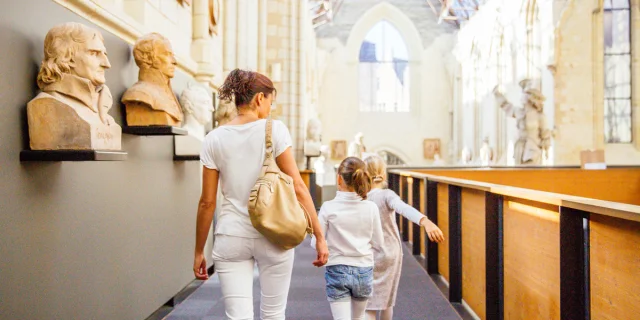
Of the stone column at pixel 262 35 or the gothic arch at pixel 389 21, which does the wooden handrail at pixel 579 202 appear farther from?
the gothic arch at pixel 389 21

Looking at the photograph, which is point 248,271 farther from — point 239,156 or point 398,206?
point 398,206

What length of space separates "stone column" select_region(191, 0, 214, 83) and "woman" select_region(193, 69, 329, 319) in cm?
336

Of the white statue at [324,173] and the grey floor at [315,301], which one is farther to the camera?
the white statue at [324,173]

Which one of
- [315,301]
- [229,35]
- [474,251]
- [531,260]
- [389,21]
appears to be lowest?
[315,301]

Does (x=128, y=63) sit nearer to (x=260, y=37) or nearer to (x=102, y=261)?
(x=102, y=261)

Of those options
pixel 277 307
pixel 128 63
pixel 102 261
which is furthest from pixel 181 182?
pixel 277 307

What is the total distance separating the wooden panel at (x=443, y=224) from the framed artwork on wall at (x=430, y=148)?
21187 millimetres

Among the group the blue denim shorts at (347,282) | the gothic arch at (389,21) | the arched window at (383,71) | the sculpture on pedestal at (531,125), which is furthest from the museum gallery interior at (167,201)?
the arched window at (383,71)

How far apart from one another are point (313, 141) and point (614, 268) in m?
9.87

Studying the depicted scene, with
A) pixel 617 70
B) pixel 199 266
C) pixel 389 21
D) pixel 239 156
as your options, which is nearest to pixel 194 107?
pixel 199 266

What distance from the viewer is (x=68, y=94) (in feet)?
8.18

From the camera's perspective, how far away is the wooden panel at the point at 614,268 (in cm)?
189

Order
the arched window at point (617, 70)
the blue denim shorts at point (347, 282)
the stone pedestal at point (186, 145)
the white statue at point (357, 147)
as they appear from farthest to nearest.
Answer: the white statue at point (357, 147), the arched window at point (617, 70), the stone pedestal at point (186, 145), the blue denim shorts at point (347, 282)

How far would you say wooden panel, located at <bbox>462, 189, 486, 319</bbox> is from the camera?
382cm
